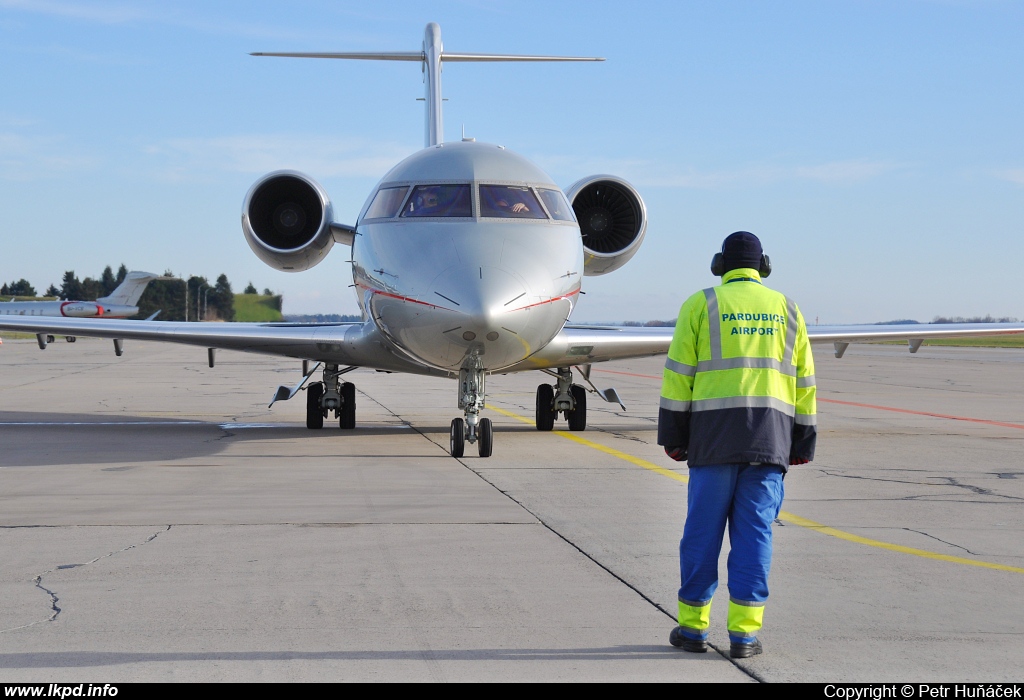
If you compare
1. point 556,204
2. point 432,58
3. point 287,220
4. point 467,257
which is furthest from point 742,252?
point 432,58

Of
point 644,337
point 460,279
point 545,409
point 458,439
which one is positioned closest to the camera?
point 460,279

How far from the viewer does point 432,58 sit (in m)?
19.7

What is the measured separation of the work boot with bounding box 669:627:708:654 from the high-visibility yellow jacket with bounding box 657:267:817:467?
738 mm

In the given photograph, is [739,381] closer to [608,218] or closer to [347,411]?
[347,411]

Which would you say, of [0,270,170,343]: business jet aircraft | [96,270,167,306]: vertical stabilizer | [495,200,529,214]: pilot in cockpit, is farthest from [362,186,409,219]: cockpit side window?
[96,270,167,306]: vertical stabilizer

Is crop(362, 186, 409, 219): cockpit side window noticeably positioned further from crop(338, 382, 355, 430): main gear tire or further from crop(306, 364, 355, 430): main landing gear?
crop(338, 382, 355, 430): main gear tire

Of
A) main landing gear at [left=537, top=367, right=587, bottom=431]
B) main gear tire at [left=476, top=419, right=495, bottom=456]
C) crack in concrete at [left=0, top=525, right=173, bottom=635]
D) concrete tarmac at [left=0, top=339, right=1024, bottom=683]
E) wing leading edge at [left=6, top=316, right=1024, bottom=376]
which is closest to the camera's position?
concrete tarmac at [left=0, top=339, right=1024, bottom=683]

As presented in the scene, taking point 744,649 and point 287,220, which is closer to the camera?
point 744,649

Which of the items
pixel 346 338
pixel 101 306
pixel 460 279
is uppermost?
pixel 460 279

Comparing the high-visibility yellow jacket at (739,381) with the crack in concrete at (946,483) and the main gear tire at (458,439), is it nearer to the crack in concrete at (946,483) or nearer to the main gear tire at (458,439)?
the crack in concrete at (946,483)

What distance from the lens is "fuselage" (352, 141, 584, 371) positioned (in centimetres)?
994

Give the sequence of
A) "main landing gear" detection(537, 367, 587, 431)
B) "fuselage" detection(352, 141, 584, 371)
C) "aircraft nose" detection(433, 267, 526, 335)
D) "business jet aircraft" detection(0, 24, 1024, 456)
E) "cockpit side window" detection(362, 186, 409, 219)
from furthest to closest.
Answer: "main landing gear" detection(537, 367, 587, 431) → "cockpit side window" detection(362, 186, 409, 219) → "business jet aircraft" detection(0, 24, 1024, 456) → "fuselage" detection(352, 141, 584, 371) → "aircraft nose" detection(433, 267, 526, 335)

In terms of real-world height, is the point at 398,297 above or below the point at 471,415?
above

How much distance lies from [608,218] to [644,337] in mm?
2036
